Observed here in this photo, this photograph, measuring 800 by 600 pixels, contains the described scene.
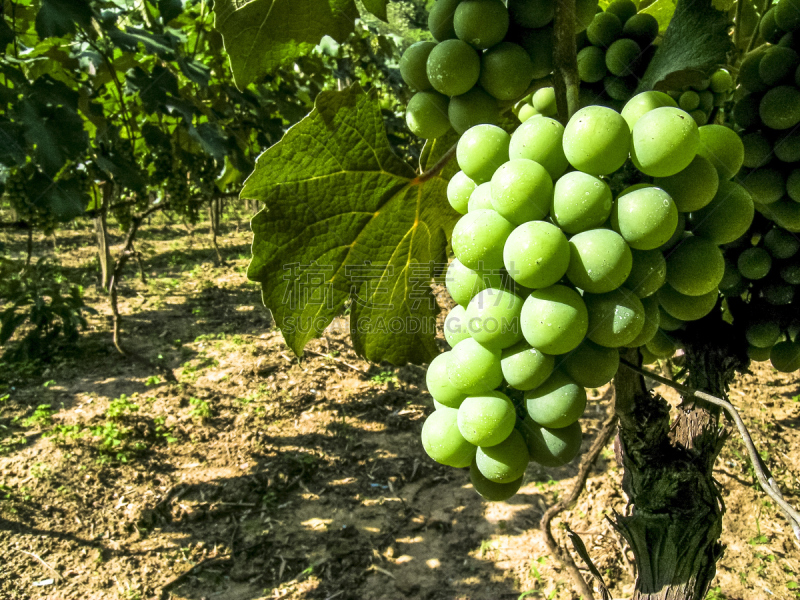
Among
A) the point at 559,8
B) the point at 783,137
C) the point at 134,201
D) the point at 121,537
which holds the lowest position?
the point at 121,537

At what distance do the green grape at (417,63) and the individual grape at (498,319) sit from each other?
42 cm

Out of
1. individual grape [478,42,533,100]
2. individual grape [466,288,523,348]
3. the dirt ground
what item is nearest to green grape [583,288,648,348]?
individual grape [466,288,523,348]

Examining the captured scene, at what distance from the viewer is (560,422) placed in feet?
2.43

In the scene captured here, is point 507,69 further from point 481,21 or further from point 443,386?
point 443,386

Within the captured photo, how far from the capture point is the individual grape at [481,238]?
73 centimetres

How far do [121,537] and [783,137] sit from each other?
13.0ft

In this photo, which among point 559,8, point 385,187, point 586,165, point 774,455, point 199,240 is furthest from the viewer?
point 199,240

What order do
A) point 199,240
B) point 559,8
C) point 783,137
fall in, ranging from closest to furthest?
point 559,8, point 783,137, point 199,240

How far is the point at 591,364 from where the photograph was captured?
28.5 inches

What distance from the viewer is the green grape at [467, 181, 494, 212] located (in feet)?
2.51

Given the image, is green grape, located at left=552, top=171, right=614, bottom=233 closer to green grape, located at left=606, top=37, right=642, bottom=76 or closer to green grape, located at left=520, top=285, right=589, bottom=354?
green grape, located at left=520, top=285, right=589, bottom=354

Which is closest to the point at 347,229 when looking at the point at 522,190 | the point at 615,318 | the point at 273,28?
the point at 273,28

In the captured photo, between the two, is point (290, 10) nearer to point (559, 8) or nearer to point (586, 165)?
point (559, 8)

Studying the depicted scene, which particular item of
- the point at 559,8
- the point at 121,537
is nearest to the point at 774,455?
the point at 559,8
